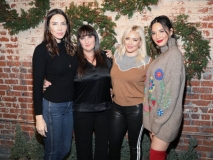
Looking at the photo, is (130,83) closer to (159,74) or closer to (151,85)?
(151,85)

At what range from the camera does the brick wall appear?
2795 mm

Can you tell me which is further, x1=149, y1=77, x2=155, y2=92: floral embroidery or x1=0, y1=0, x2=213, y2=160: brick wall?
x1=0, y1=0, x2=213, y2=160: brick wall

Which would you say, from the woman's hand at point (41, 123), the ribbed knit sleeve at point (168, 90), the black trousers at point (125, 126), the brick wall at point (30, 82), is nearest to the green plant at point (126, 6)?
the brick wall at point (30, 82)

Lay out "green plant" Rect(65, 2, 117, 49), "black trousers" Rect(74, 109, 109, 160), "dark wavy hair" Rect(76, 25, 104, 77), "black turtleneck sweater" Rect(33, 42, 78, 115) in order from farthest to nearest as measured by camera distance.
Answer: "green plant" Rect(65, 2, 117, 49) < "black trousers" Rect(74, 109, 109, 160) < "dark wavy hair" Rect(76, 25, 104, 77) < "black turtleneck sweater" Rect(33, 42, 78, 115)

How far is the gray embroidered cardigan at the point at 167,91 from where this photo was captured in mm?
2133

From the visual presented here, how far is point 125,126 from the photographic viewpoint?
267 cm

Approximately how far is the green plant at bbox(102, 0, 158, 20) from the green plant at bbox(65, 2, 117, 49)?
0.11 metres

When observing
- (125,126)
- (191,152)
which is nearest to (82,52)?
(125,126)

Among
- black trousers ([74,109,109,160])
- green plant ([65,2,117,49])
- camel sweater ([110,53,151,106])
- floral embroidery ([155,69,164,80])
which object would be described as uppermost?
green plant ([65,2,117,49])

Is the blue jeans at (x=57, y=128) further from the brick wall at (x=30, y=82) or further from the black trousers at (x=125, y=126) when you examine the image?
the brick wall at (x=30, y=82)

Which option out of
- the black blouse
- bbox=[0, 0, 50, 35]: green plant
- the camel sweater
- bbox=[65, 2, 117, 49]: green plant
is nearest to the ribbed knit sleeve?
the camel sweater

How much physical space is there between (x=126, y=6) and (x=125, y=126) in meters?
1.40

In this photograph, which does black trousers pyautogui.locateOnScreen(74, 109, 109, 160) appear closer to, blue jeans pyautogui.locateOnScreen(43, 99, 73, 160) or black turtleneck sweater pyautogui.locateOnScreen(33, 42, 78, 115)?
blue jeans pyautogui.locateOnScreen(43, 99, 73, 160)

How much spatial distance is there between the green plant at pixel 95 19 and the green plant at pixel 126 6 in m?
0.11
